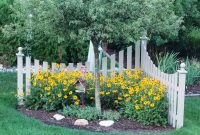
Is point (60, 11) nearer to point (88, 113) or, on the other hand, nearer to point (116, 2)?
point (116, 2)

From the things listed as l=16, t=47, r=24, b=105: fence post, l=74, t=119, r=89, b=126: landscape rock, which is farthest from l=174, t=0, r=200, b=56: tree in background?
l=74, t=119, r=89, b=126: landscape rock

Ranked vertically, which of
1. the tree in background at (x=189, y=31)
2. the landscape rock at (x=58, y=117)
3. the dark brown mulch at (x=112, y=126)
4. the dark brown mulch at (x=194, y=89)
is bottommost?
the dark brown mulch at (x=112, y=126)

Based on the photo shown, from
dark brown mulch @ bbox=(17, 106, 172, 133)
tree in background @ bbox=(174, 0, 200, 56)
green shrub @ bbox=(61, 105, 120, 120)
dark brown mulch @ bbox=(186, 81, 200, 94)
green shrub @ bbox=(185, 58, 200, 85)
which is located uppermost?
tree in background @ bbox=(174, 0, 200, 56)

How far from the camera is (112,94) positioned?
8.23m

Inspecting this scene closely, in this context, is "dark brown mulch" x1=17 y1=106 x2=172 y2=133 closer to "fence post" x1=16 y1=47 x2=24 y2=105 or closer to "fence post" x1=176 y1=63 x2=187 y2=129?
"fence post" x1=176 y1=63 x2=187 y2=129

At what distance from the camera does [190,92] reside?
10305mm

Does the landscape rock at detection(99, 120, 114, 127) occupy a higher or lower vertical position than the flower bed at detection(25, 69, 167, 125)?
lower

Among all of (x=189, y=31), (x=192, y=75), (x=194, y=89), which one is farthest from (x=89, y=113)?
(x=189, y=31)

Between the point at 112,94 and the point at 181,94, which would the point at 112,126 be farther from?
the point at 181,94

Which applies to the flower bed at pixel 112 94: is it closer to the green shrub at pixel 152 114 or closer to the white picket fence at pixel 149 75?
the green shrub at pixel 152 114

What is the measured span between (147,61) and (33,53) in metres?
4.04

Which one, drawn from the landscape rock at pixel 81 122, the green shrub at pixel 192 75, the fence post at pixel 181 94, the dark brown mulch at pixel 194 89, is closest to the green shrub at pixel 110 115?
the landscape rock at pixel 81 122

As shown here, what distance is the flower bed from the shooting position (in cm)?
760

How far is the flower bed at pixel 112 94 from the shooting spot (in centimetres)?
760
